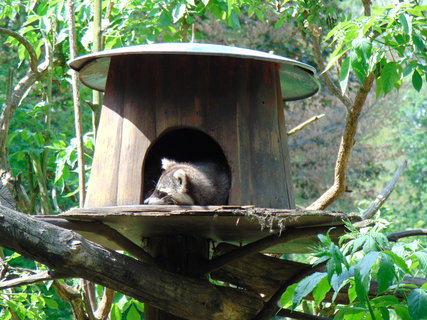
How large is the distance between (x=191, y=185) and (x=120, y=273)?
751 mm

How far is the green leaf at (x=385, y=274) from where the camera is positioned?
2.40 meters

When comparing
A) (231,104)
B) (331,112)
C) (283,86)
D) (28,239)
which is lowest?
(28,239)

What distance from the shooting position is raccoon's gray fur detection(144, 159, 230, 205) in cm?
368

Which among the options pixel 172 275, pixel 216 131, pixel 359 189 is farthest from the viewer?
pixel 359 189

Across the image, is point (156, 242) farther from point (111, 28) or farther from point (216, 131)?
point (111, 28)

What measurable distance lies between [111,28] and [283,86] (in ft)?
8.52

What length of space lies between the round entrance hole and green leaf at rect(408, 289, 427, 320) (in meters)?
1.85

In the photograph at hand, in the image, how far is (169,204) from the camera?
361cm

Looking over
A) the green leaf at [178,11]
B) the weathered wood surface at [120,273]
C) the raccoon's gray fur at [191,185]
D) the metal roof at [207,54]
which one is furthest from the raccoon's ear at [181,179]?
the green leaf at [178,11]

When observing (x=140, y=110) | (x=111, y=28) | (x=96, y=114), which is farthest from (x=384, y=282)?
(x=111, y=28)

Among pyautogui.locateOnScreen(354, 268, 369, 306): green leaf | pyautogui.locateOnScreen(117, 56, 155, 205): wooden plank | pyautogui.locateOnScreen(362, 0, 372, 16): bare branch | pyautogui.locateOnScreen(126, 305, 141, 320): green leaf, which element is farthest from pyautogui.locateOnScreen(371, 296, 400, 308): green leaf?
pyautogui.locateOnScreen(362, 0, 372, 16): bare branch

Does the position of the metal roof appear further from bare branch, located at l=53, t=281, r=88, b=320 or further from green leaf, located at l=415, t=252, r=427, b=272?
bare branch, located at l=53, t=281, r=88, b=320

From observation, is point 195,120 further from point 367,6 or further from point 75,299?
point 367,6

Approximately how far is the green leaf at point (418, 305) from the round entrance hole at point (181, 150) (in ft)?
6.05
